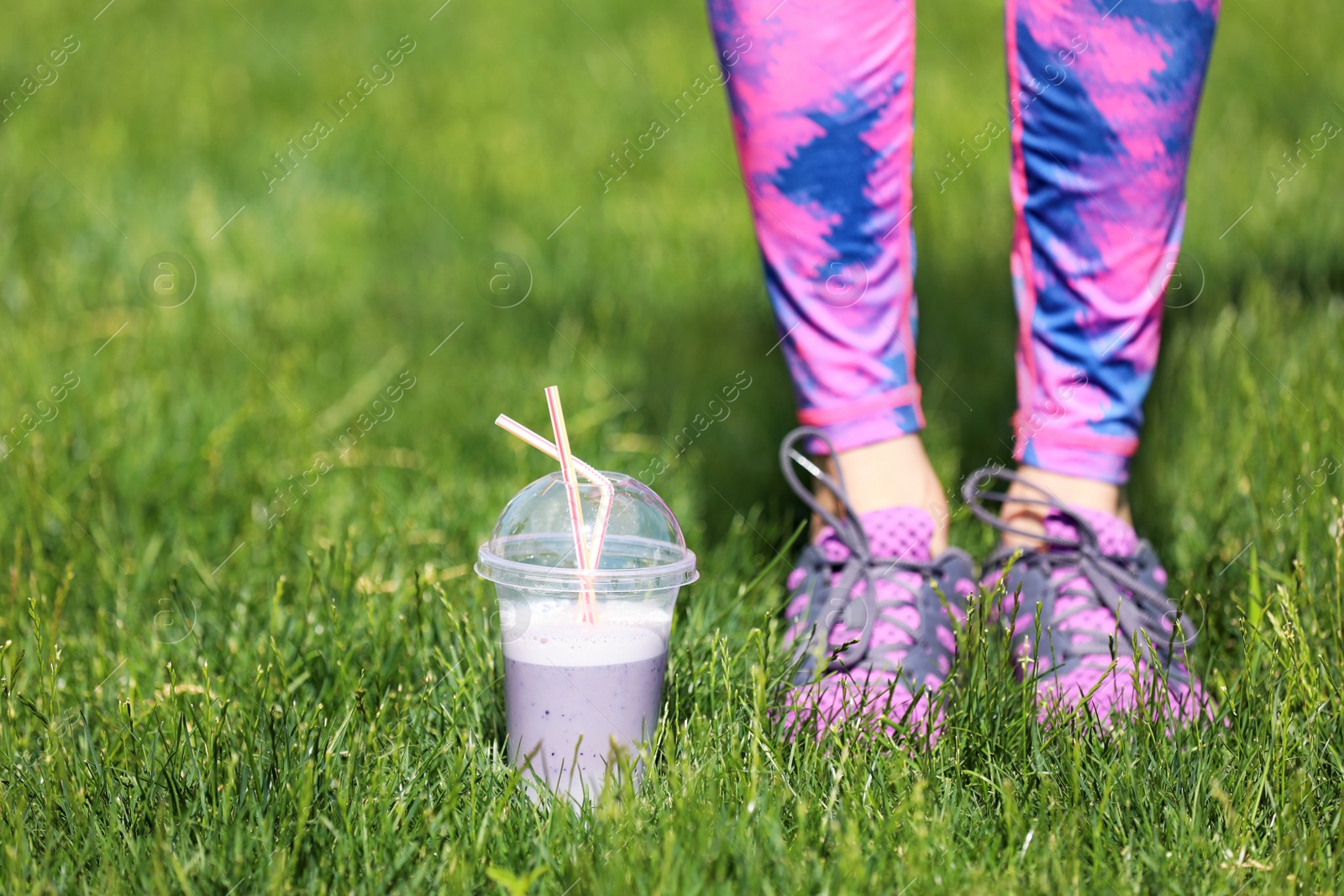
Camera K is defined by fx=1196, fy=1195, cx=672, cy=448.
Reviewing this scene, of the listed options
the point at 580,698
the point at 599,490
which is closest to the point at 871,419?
the point at 599,490

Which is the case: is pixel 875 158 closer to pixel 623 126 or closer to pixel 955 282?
pixel 955 282

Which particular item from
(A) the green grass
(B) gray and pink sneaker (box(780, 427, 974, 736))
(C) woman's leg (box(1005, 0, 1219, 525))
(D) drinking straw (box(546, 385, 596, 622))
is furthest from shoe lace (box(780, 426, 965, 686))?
(D) drinking straw (box(546, 385, 596, 622))

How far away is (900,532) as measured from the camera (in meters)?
1.64

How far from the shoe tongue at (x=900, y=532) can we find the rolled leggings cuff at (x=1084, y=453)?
0.19m

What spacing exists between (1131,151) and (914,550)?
1.93 feet

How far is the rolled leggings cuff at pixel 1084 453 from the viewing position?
1.63 m

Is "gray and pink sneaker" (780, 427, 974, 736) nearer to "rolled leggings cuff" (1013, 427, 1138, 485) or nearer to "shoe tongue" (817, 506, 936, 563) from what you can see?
"shoe tongue" (817, 506, 936, 563)

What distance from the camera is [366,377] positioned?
266 centimetres

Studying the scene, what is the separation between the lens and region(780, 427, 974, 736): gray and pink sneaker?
1.52m

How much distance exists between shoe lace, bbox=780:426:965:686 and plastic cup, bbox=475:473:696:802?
0.93 ft

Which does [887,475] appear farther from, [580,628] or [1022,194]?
[580,628]

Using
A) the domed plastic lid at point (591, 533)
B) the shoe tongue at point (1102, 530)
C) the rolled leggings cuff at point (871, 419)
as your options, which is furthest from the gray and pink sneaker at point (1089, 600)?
the domed plastic lid at point (591, 533)

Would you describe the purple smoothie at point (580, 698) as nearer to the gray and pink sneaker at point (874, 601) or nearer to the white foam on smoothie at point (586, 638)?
the white foam on smoothie at point (586, 638)

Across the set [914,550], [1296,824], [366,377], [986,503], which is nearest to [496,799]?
[914,550]
